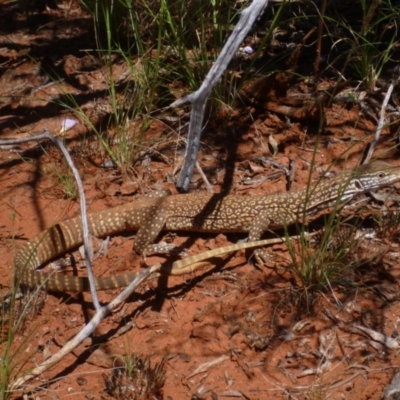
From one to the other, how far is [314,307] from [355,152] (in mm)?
2381

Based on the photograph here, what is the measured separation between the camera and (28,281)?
5.95 m

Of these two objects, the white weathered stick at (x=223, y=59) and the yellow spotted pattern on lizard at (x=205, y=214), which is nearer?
the white weathered stick at (x=223, y=59)

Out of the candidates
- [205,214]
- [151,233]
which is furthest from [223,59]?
[151,233]

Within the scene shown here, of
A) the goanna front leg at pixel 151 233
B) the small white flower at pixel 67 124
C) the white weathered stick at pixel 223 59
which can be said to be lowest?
the goanna front leg at pixel 151 233

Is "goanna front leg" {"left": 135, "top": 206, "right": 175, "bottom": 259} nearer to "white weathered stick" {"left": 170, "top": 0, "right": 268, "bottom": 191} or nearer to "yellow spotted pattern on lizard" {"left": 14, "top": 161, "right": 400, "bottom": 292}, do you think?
"yellow spotted pattern on lizard" {"left": 14, "top": 161, "right": 400, "bottom": 292}

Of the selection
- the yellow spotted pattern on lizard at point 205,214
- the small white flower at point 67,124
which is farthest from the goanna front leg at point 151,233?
the small white flower at point 67,124

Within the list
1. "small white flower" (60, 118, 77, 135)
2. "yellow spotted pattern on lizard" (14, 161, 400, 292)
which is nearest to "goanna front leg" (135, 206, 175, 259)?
"yellow spotted pattern on lizard" (14, 161, 400, 292)

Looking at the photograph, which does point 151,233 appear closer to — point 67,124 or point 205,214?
point 205,214

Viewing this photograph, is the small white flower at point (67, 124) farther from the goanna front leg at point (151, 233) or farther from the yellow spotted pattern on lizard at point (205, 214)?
the goanna front leg at point (151, 233)

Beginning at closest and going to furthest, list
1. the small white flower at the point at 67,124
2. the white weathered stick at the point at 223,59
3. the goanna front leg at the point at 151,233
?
the white weathered stick at the point at 223,59, the goanna front leg at the point at 151,233, the small white flower at the point at 67,124

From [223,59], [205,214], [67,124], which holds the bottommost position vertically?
[205,214]

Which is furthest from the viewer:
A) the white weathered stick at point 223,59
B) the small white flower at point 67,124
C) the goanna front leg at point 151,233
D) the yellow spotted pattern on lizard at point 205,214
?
the small white flower at point 67,124

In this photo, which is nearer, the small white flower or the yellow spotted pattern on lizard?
the yellow spotted pattern on lizard

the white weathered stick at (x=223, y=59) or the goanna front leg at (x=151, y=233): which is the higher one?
the white weathered stick at (x=223, y=59)
